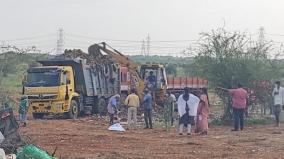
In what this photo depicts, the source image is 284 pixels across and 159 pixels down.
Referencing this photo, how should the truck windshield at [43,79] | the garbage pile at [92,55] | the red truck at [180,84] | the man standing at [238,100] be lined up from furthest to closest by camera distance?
the red truck at [180,84], the garbage pile at [92,55], the truck windshield at [43,79], the man standing at [238,100]

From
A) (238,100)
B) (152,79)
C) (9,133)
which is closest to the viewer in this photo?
(9,133)

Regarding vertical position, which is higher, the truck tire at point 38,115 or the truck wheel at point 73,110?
the truck wheel at point 73,110

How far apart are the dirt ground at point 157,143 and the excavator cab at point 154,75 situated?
11.6m

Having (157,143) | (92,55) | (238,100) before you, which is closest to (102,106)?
(92,55)

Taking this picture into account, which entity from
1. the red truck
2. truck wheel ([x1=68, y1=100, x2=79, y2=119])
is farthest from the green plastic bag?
the red truck

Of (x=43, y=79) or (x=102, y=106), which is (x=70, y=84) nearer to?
(x=43, y=79)

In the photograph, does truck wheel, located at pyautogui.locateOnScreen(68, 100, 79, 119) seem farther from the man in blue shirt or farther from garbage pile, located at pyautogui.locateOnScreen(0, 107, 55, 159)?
garbage pile, located at pyautogui.locateOnScreen(0, 107, 55, 159)

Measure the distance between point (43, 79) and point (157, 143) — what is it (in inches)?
499

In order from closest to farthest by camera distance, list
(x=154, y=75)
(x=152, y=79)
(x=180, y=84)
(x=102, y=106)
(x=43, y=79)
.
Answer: (x=43, y=79) < (x=102, y=106) < (x=152, y=79) < (x=154, y=75) < (x=180, y=84)

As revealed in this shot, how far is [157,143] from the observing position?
18672 mm

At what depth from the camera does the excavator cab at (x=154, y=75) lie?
36500mm

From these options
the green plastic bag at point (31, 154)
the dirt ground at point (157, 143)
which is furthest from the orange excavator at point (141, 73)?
the green plastic bag at point (31, 154)

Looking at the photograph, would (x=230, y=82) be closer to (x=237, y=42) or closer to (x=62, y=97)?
(x=237, y=42)

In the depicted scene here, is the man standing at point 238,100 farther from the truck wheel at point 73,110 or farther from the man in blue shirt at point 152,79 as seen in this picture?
the man in blue shirt at point 152,79
